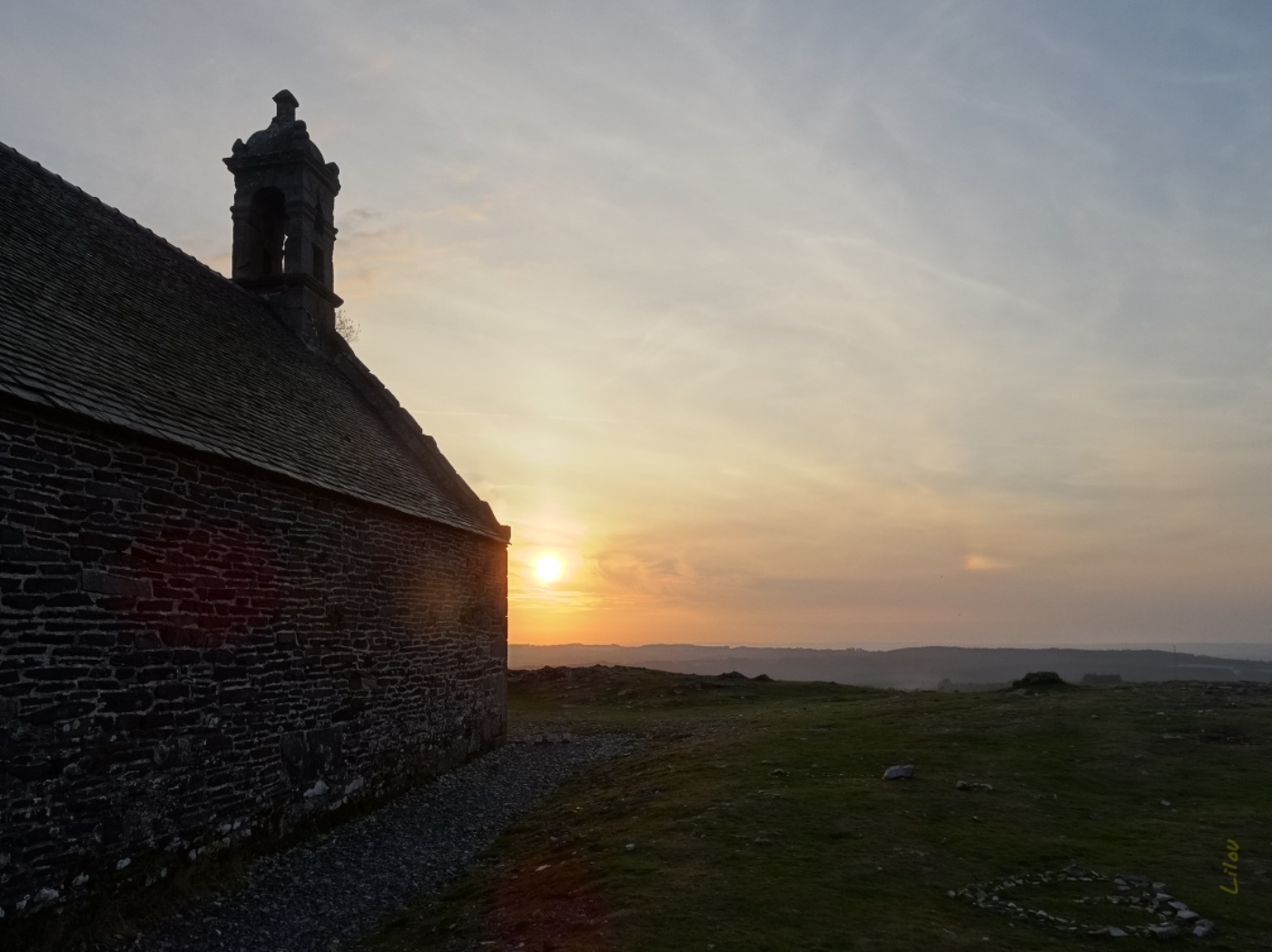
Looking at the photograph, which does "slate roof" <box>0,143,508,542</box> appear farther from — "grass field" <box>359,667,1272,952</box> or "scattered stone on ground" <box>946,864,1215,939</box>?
"scattered stone on ground" <box>946,864,1215,939</box>

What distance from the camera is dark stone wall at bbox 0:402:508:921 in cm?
819

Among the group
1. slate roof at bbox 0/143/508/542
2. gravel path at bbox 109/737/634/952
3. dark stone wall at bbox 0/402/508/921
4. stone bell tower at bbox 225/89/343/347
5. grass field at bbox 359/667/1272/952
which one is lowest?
gravel path at bbox 109/737/634/952

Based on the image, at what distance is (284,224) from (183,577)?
44.8 ft

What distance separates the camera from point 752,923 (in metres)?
7.24

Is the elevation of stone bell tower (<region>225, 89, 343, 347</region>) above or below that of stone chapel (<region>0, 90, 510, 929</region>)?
above

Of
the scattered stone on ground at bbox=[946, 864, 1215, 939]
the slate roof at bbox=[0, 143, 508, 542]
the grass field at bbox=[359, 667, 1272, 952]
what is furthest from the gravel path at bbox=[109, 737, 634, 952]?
the scattered stone on ground at bbox=[946, 864, 1215, 939]

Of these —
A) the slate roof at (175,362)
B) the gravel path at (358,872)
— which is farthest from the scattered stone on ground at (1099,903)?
the slate roof at (175,362)

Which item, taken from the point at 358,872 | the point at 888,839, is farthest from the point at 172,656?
the point at 888,839

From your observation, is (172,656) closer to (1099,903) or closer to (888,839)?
(888,839)

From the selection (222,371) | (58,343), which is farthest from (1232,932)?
A: (222,371)

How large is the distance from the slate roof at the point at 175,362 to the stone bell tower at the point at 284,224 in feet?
2.28

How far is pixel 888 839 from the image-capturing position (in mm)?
9680

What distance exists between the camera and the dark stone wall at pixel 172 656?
8188mm

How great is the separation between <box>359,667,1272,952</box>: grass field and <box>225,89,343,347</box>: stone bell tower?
1309 cm
